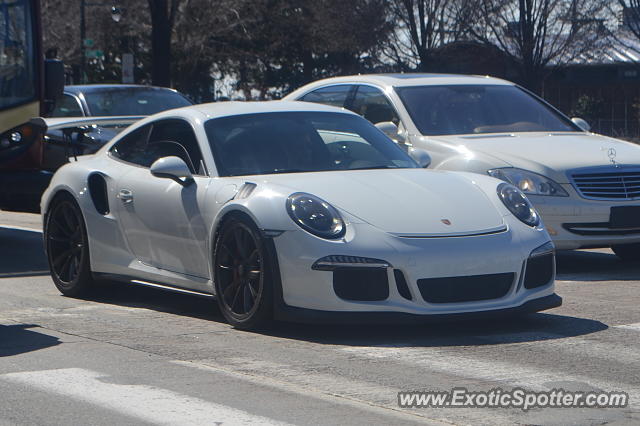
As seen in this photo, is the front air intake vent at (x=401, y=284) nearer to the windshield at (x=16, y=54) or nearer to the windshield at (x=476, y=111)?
the windshield at (x=476, y=111)

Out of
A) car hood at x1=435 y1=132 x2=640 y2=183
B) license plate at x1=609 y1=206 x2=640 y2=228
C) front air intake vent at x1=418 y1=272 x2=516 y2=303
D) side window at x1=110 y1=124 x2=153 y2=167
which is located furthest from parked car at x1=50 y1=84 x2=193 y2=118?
front air intake vent at x1=418 y1=272 x2=516 y2=303

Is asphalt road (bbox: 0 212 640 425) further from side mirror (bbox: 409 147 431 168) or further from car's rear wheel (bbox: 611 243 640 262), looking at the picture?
car's rear wheel (bbox: 611 243 640 262)

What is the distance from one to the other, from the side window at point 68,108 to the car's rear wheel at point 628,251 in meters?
6.75

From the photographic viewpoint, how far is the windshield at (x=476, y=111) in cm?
1062

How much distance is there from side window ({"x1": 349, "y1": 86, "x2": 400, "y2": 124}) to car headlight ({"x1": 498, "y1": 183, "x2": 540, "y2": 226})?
11.7 feet

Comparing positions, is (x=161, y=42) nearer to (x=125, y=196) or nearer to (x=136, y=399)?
(x=125, y=196)

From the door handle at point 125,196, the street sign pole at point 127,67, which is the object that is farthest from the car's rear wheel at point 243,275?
the street sign pole at point 127,67

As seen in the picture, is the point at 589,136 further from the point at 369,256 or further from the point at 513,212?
the point at 369,256

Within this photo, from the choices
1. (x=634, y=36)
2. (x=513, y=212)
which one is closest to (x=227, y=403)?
(x=513, y=212)

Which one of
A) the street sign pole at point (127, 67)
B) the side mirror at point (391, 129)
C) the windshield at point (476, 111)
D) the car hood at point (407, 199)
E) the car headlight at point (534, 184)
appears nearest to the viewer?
the car hood at point (407, 199)

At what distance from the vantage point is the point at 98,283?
8.42m

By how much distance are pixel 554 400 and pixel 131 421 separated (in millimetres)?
1813

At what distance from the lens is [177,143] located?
7.89 m

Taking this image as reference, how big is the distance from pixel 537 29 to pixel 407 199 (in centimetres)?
3246
